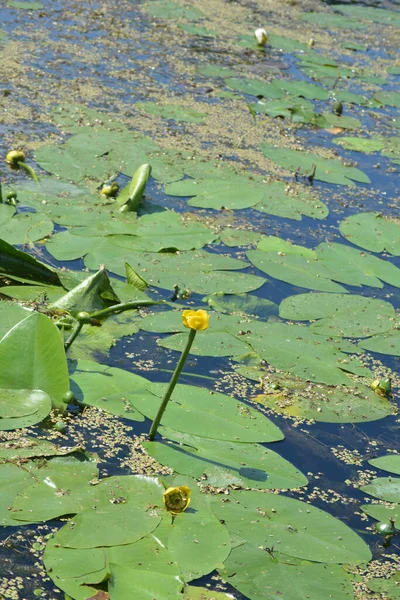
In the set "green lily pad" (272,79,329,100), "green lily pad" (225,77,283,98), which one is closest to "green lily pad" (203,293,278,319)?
"green lily pad" (225,77,283,98)

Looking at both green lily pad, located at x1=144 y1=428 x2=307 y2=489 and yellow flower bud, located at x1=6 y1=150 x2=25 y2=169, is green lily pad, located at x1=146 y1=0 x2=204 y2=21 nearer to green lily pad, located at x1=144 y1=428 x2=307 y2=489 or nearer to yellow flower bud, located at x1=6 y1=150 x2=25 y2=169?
yellow flower bud, located at x1=6 y1=150 x2=25 y2=169

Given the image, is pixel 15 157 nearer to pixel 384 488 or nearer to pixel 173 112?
pixel 173 112

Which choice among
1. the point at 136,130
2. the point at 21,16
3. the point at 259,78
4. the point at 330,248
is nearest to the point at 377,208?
the point at 330,248

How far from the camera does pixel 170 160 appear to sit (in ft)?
13.7

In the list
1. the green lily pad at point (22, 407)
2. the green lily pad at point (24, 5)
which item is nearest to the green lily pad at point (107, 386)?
the green lily pad at point (22, 407)

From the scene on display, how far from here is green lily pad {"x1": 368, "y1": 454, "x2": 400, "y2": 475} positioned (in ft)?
7.84

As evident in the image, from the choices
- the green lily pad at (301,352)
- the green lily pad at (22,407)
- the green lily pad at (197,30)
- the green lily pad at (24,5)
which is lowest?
the green lily pad at (301,352)

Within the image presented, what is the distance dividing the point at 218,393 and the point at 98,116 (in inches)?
95.8

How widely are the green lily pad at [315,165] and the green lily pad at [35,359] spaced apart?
2.33m

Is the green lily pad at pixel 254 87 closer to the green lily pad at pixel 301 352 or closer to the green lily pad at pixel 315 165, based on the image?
the green lily pad at pixel 315 165

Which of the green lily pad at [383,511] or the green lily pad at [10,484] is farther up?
the green lily pad at [10,484]

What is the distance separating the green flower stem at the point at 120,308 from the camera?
8.84 ft

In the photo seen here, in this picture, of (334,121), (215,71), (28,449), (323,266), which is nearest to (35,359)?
(28,449)

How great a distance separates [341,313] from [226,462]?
1070 mm
